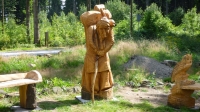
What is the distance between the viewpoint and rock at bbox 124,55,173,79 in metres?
10.8

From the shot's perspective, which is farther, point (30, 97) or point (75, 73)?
point (75, 73)

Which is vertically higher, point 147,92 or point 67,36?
point 67,36

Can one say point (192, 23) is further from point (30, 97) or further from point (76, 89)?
point (30, 97)

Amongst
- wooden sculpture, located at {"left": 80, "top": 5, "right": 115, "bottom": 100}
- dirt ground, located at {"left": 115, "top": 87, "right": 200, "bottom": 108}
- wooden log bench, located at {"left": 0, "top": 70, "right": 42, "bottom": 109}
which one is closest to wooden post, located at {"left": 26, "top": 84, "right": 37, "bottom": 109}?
wooden log bench, located at {"left": 0, "top": 70, "right": 42, "bottom": 109}

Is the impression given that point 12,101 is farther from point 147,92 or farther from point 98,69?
point 147,92

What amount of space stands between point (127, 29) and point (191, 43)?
295 inches

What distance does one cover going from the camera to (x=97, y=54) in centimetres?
662

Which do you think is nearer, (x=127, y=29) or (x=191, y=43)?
(x=191, y=43)

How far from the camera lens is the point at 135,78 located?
910 cm

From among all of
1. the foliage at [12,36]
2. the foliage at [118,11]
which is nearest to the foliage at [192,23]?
the foliage at [118,11]

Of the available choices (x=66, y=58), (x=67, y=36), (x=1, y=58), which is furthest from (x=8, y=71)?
(x=67, y=36)

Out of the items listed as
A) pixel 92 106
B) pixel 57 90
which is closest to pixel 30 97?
pixel 92 106

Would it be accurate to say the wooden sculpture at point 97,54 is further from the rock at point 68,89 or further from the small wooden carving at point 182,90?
the small wooden carving at point 182,90

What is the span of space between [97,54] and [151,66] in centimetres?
521
